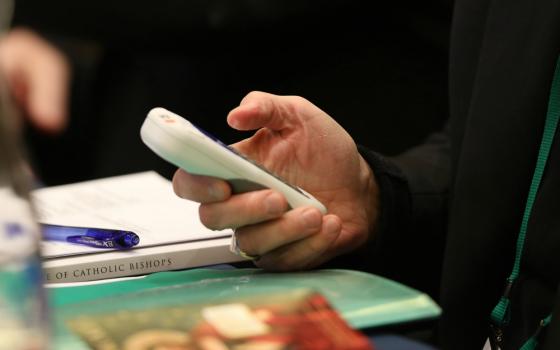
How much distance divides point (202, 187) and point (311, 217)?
0.26ft

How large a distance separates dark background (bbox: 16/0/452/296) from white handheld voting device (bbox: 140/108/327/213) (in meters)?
0.68

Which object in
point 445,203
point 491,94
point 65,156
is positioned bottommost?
point 65,156

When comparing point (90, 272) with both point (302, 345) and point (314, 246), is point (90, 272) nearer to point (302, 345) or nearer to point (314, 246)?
point (314, 246)

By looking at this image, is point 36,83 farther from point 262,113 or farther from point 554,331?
point 554,331

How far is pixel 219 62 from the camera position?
1.65 meters

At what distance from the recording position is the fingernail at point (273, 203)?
62cm

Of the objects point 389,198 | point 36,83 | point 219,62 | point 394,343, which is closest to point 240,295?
point 394,343

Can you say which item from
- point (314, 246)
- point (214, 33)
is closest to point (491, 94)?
point (314, 246)

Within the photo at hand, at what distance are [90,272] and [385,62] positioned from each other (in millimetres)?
889

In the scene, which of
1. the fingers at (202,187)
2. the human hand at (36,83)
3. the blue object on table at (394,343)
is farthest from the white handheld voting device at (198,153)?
the human hand at (36,83)

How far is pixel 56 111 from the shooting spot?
0.97 meters

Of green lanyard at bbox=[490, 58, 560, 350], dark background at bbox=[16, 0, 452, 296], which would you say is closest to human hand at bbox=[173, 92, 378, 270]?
green lanyard at bbox=[490, 58, 560, 350]

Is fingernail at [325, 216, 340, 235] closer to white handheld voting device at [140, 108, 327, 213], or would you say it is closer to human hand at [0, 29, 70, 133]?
white handheld voting device at [140, 108, 327, 213]

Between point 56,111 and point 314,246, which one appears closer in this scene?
point 314,246
